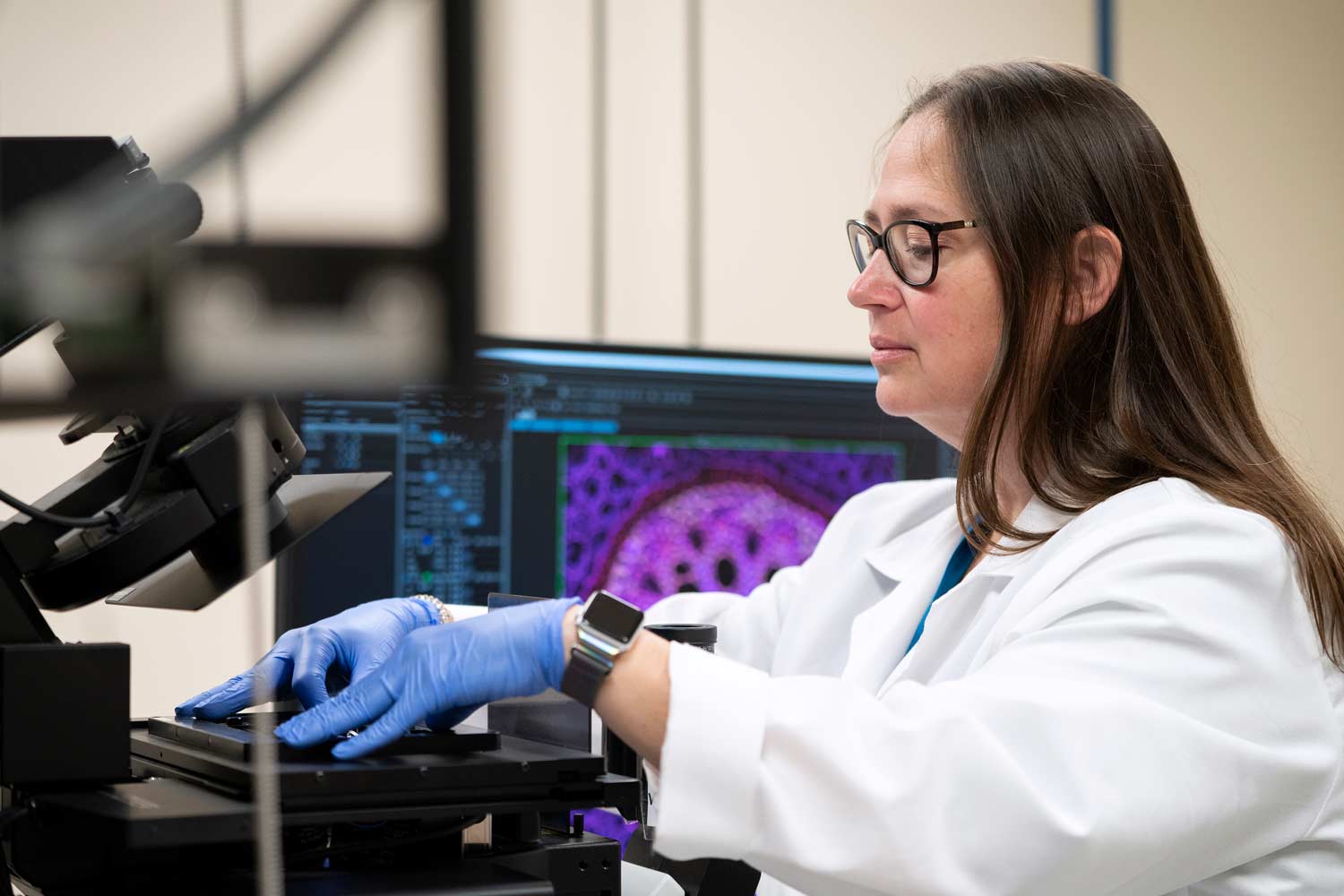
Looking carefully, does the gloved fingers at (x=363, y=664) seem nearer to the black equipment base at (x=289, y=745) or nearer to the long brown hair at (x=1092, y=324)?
the black equipment base at (x=289, y=745)

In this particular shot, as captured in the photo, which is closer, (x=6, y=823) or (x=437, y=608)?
(x=6, y=823)

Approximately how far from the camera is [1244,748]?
3.02ft

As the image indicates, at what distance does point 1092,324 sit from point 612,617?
2.14 ft

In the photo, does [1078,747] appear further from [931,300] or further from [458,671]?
[931,300]

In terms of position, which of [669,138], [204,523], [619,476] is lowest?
[619,476]

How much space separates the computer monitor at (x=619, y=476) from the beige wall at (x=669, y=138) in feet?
0.56

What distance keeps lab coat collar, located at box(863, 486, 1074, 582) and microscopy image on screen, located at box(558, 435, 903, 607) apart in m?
0.36

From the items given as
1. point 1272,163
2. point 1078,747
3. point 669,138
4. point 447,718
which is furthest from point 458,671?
point 1272,163

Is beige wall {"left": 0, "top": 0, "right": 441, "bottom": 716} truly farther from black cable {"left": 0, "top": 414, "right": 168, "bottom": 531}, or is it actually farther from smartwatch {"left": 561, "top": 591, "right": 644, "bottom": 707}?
smartwatch {"left": 561, "top": 591, "right": 644, "bottom": 707}

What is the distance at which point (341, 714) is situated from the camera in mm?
882

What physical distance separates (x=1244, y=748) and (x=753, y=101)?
1.52 metres

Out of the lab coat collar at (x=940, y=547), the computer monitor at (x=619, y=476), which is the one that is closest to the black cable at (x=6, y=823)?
the computer monitor at (x=619, y=476)

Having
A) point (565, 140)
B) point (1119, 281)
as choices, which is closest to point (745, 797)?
point (1119, 281)

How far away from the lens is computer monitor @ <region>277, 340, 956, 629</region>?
1.72m
